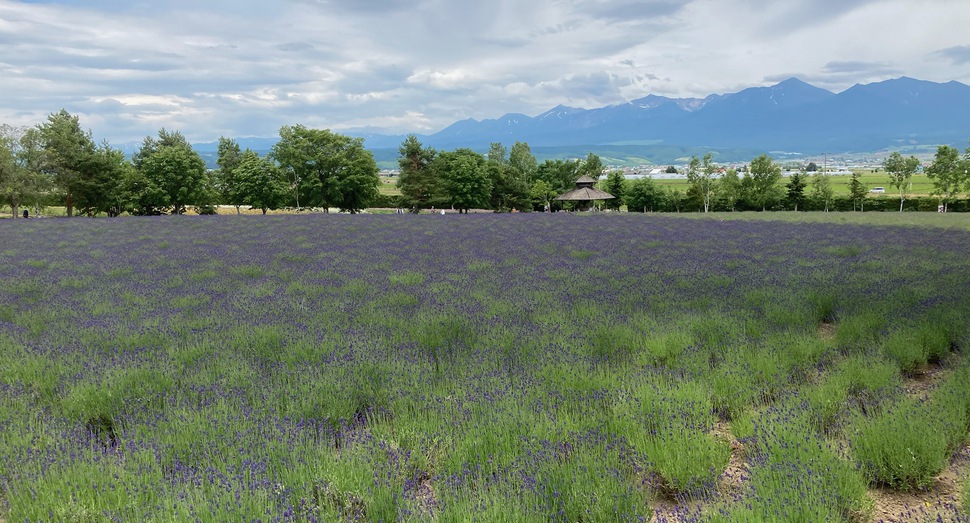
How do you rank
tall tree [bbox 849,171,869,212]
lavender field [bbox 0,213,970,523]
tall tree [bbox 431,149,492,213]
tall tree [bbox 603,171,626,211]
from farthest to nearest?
1. tall tree [bbox 603,171,626,211]
2. tall tree [bbox 849,171,869,212]
3. tall tree [bbox 431,149,492,213]
4. lavender field [bbox 0,213,970,523]

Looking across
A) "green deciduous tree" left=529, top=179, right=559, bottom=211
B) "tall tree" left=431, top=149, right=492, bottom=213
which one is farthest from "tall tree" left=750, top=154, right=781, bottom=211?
"tall tree" left=431, top=149, right=492, bottom=213

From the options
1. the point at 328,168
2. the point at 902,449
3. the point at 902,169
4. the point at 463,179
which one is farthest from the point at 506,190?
the point at 902,449

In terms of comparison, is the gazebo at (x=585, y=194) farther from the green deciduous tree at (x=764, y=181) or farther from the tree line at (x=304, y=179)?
the green deciduous tree at (x=764, y=181)

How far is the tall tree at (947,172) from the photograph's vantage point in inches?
2079

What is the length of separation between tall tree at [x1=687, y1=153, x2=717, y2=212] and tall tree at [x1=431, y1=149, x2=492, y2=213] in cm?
2798

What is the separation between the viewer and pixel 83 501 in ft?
8.71

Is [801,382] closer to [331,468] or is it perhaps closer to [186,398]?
[331,468]

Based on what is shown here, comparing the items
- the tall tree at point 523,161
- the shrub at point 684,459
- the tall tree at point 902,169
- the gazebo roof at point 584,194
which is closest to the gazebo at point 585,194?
the gazebo roof at point 584,194

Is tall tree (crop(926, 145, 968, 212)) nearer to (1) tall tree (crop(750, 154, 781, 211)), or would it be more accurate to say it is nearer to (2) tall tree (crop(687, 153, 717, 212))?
(1) tall tree (crop(750, 154, 781, 211))

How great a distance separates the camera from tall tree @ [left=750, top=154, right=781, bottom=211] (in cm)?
6022

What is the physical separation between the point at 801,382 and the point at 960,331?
214 centimetres

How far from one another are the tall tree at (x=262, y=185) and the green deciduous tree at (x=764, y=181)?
52364mm

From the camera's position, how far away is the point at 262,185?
50.8 m

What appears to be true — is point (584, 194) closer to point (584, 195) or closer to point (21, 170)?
point (584, 195)
